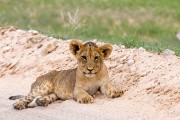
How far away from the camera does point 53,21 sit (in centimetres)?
2522

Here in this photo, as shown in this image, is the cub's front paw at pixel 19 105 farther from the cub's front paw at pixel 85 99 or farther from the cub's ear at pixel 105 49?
the cub's ear at pixel 105 49

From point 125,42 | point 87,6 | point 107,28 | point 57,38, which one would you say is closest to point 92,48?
point 125,42

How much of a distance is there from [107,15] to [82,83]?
15732 millimetres

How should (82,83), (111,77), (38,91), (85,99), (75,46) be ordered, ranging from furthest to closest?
(111,77), (38,91), (75,46), (82,83), (85,99)

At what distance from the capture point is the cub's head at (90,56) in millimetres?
10383

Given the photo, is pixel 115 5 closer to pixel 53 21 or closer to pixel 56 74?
pixel 53 21

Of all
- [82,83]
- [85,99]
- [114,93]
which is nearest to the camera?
[85,99]

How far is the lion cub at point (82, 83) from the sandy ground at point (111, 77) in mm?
121

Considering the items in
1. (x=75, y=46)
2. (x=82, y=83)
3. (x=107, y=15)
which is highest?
(x=107, y=15)

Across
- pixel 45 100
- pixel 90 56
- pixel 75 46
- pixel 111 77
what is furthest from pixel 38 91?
pixel 111 77

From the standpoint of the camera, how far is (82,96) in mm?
10312

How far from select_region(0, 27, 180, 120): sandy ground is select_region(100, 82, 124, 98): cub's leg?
0.07m

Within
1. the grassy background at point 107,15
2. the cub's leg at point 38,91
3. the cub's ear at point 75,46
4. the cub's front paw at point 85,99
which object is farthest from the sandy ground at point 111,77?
the grassy background at point 107,15

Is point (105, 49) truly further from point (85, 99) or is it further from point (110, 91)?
point (85, 99)
